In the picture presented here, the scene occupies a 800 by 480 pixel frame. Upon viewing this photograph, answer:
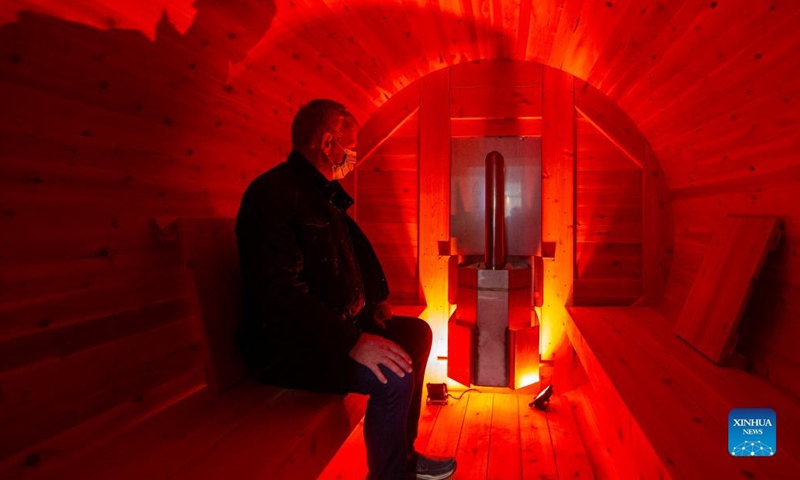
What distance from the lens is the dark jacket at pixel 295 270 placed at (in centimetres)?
166

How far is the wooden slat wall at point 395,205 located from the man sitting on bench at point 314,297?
185 centimetres

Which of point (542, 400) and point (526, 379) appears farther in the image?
point (526, 379)

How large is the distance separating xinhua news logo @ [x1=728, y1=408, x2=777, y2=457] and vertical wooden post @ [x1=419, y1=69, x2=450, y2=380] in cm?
238

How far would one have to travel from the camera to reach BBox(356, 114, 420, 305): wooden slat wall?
395 cm

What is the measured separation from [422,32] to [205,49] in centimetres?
150

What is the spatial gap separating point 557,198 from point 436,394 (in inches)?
65.8

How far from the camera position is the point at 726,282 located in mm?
2346

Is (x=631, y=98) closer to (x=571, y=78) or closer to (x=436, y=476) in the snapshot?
(x=571, y=78)

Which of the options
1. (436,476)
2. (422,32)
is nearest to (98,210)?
(436,476)

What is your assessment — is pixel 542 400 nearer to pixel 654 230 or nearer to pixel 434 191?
pixel 654 230

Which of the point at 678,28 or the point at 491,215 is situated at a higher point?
the point at 678,28

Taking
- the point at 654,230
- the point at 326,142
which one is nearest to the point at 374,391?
the point at 326,142

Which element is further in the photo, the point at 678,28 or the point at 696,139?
the point at 696,139

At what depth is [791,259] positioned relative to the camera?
203 centimetres
